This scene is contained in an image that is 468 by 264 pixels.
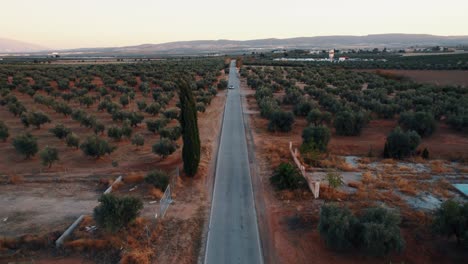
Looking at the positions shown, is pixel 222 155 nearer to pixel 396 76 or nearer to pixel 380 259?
pixel 380 259

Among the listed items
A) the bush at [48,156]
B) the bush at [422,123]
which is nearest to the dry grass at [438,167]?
the bush at [422,123]

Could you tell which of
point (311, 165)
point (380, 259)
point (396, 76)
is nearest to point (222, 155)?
point (311, 165)

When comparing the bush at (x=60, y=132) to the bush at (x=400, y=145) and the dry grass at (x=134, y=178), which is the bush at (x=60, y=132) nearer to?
the dry grass at (x=134, y=178)

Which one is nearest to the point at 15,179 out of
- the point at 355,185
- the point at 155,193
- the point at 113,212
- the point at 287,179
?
the point at 155,193

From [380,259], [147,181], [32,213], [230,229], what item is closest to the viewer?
[380,259]

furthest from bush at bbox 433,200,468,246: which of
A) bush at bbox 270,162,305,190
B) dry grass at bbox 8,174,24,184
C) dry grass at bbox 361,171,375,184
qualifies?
dry grass at bbox 8,174,24,184

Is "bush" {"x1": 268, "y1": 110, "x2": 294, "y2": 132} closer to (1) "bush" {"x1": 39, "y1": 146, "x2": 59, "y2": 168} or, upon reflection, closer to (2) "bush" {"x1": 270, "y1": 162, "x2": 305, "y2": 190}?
(2) "bush" {"x1": 270, "y1": 162, "x2": 305, "y2": 190}
